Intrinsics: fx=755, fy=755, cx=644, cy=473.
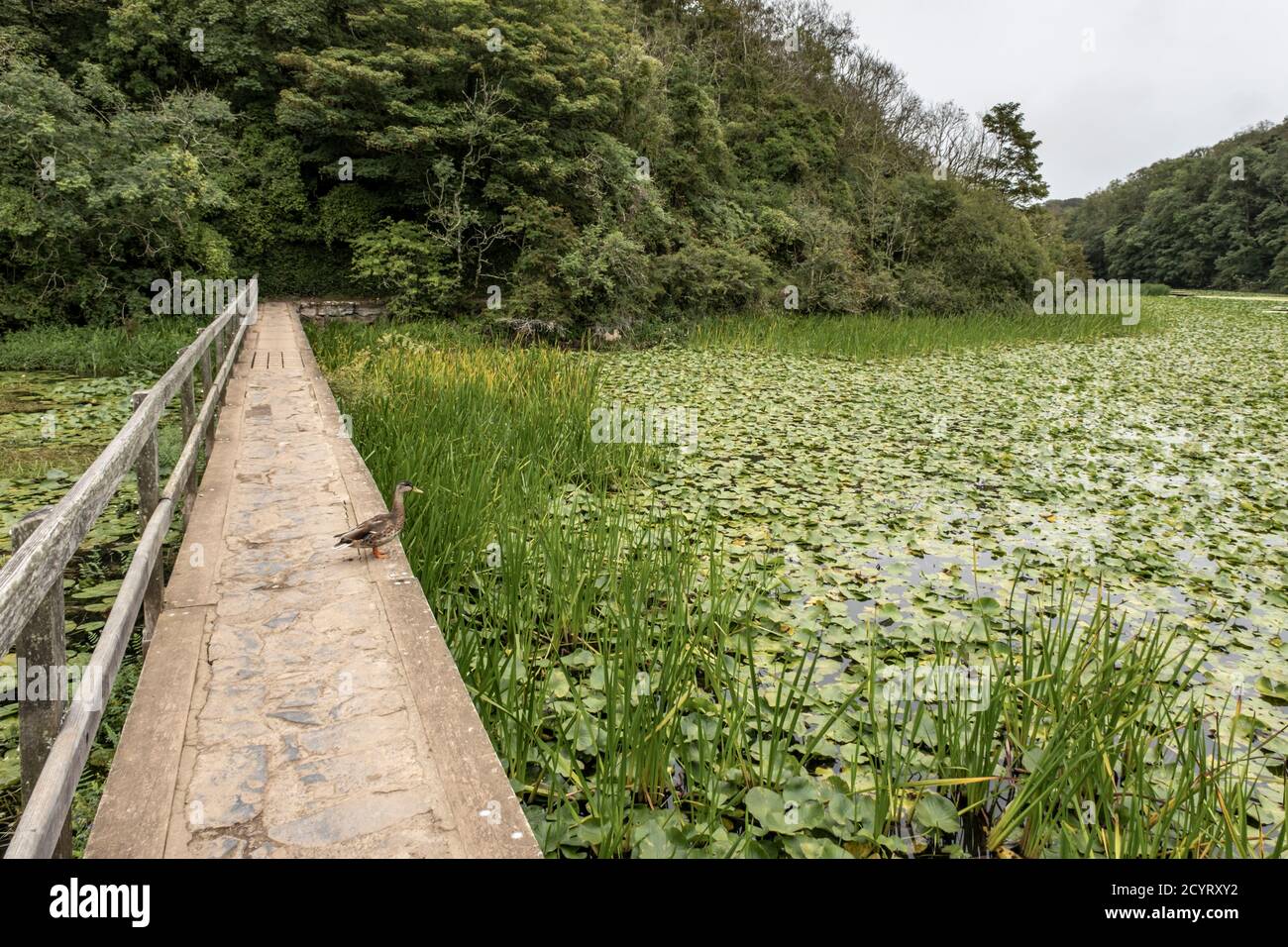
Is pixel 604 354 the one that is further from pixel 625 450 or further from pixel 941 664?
pixel 941 664

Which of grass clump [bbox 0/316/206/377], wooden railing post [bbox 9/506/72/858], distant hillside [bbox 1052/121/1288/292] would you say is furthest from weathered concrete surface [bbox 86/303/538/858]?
distant hillside [bbox 1052/121/1288/292]

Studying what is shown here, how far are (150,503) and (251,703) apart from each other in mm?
1251

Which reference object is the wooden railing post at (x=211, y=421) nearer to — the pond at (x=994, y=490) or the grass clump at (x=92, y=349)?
the pond at (x=994, y=490)

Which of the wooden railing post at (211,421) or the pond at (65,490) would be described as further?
the wooden railing post at (211,421)

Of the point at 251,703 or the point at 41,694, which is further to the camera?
the point at 251,703

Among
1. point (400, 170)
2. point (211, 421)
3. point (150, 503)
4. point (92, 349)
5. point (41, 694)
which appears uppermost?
point (400, 170)

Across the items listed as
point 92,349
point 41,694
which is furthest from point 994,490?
point 92,349

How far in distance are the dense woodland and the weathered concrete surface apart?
9.32 m

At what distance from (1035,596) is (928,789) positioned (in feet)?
6.33

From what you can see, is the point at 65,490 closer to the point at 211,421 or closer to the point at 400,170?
the point at 211,421

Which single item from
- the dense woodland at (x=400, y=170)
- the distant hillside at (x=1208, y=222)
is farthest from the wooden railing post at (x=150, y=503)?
the distant hillside at (x=1208, y=222)

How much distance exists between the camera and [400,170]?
550 inches

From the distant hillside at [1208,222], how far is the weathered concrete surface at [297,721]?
154ft

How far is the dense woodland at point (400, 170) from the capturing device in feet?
34.2
